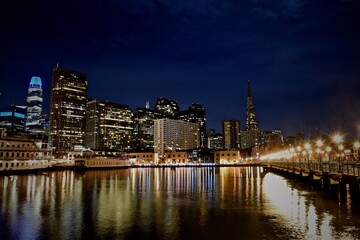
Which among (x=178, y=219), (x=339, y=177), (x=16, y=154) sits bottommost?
(x=178, y=219)

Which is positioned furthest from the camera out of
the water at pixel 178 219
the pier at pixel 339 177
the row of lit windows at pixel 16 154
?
the row of lit windows at pixel 16 154

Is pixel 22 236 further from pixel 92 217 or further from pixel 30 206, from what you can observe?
pixel 30 206

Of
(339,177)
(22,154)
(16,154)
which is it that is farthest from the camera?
(22,154)

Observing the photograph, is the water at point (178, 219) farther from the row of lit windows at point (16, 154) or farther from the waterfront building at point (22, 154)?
the waterfront building at point (22, 154)

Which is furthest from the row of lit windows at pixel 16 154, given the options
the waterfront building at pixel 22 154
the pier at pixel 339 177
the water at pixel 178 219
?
the pier at pixel 339 177

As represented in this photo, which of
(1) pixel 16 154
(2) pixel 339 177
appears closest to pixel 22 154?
(1) pixel 16 154

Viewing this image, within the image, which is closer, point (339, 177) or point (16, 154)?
point (339, 177)

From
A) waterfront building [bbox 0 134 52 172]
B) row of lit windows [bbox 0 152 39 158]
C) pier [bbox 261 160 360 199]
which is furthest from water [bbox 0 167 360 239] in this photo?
waterfront building [bbox 0 134 52 172]

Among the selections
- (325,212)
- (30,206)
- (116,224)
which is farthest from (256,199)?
(30,206)

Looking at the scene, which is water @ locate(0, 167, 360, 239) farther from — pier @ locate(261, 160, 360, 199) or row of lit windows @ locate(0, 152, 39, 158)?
row of lit windows @ locate(0, 152, 39, 158)

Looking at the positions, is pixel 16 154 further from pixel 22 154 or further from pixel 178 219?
pixel 178 219

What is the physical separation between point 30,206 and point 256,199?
24.7 metres

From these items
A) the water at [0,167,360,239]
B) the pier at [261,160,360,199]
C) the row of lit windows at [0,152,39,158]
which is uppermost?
the row of lit windows at [0,152,39,158]

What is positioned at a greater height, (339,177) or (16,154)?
(16,154)
